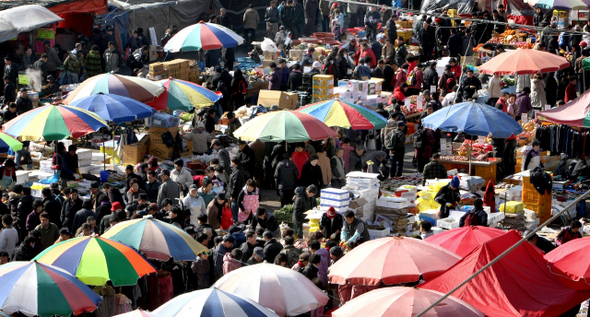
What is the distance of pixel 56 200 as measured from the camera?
15.0 metres

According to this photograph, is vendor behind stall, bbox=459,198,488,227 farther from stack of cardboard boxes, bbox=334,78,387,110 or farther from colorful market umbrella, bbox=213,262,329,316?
stack of cardboard boxes, bbox=334,78,387,110

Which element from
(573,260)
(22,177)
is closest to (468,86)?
(22,177)

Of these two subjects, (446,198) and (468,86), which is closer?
(446,198)

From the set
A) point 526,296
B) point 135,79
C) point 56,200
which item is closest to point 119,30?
point 135,79

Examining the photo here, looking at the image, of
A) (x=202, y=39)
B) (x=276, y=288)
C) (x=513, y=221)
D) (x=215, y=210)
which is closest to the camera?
(x=276, y=288)

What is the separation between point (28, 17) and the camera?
2436 cm

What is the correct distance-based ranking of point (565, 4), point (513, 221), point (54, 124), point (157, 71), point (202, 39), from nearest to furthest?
point (513, 221)
point (54, 124)
point (157, 71)
point (202, 39)
point (565, 4)

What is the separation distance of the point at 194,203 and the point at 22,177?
3.96 m

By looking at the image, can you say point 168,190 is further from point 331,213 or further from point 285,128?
point 331,213

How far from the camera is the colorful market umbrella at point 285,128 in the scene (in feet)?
54.6

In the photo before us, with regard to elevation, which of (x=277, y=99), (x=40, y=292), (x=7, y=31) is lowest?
(x=40, y=292)

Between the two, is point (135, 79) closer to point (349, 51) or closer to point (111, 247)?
point (111, 247)

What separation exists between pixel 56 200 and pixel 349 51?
14940 mm

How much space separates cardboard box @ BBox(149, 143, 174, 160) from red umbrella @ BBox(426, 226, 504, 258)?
319 inches
